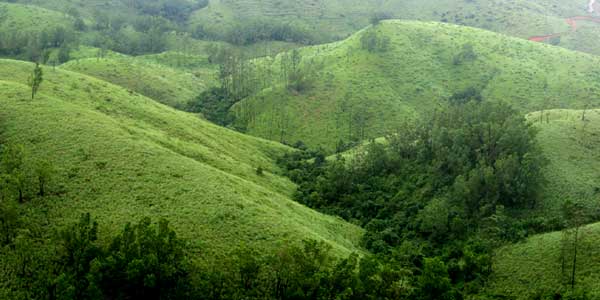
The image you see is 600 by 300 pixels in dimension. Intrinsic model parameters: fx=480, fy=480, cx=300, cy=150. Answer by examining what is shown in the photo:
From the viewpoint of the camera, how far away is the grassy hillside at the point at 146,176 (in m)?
56.3

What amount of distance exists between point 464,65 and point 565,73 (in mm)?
29656

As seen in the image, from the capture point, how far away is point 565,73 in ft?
483

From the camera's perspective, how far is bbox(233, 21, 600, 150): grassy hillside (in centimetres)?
13588

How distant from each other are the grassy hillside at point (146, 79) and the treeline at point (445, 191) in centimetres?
7015

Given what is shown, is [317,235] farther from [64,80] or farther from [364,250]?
[64,80]

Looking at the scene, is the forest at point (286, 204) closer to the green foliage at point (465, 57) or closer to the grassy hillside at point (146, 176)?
the grassy hillside at point (146, 176)

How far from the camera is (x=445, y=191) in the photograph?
81.1 metres

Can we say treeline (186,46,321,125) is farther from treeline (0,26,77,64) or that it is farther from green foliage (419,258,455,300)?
green foliage (419,258,455,300)

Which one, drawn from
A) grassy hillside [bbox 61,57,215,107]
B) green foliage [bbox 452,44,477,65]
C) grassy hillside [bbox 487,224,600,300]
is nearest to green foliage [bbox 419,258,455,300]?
grassy hillside [bbox 487,224,600,300]

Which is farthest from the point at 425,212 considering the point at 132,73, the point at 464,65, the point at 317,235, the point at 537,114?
the point at 132,73

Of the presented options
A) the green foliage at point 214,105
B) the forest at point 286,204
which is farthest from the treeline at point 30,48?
the forest at point 286,204

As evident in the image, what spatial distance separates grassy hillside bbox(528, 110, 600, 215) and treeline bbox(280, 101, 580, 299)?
3.25m

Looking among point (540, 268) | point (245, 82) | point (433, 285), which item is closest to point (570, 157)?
point (540, 268)

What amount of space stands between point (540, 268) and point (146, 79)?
5317 inches
